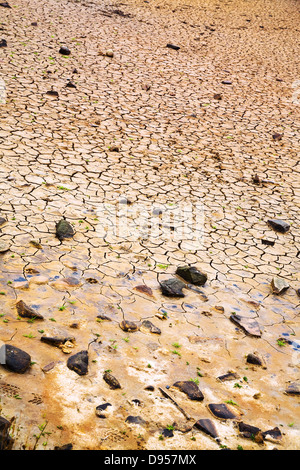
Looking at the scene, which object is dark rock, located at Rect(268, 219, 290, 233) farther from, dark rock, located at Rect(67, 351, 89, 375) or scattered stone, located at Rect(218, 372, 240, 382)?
dark rock, located at Rect(67, 351, 89, 375)

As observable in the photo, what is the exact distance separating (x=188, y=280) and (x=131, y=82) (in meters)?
5.28

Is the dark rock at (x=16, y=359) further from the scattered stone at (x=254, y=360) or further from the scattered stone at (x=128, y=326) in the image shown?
the scattered stone at (x=254, y=360)

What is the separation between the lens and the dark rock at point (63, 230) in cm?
400

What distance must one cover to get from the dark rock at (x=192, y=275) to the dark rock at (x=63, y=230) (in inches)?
41.6

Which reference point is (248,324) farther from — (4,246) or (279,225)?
(4,246)

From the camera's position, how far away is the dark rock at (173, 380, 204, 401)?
2.67 m

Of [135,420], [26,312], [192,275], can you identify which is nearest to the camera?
[135,420]

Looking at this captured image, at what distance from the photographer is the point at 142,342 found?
3066 mm

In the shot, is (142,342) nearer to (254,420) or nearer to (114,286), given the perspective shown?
(114,286)

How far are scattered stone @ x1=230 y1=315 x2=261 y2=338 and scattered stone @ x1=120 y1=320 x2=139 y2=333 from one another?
803mm

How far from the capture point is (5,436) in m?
2.01

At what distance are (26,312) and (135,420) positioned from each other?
1081 mm

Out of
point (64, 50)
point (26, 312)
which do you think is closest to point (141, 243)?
point (26, 312)

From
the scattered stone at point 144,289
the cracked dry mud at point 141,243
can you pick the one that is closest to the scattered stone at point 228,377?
the cracked dry mud at point 141,243
